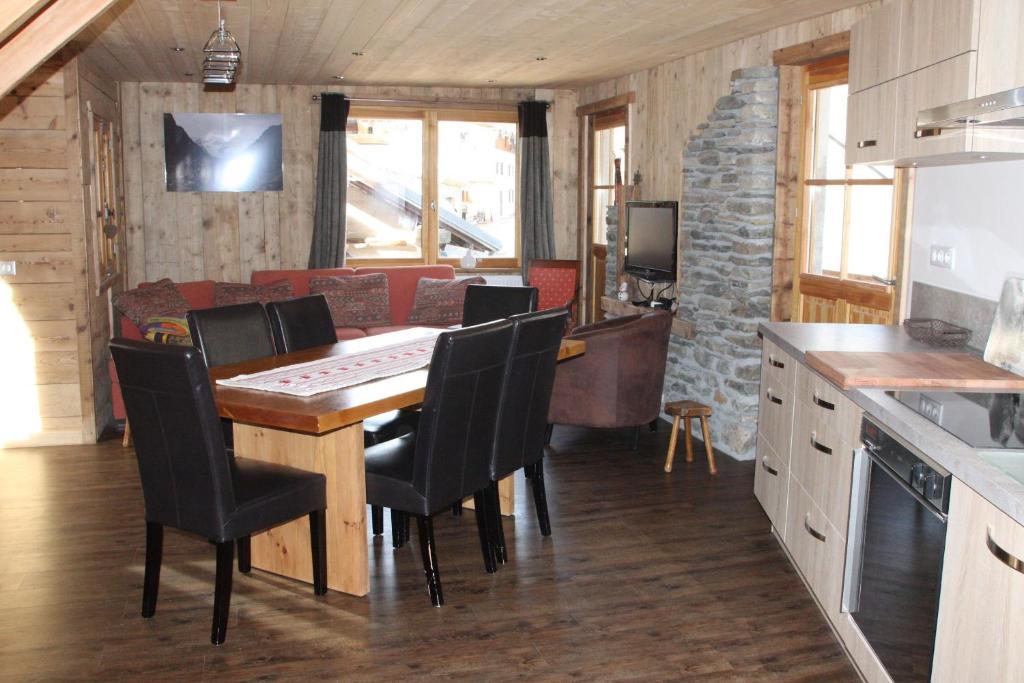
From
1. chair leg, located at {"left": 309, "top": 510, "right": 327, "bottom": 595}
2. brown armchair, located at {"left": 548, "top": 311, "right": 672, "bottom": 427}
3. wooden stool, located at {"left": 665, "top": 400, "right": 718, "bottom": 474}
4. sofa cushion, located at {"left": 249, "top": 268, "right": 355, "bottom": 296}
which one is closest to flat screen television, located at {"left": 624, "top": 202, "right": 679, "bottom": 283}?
brown armchair, located at {"left": 548, "top": 311, "right": 672, "bottom": 427}

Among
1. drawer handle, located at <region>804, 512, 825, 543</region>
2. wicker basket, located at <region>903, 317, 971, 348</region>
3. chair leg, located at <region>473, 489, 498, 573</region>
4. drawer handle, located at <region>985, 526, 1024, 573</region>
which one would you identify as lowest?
chair leg, located at <region>473, 489, 498, 573</region>

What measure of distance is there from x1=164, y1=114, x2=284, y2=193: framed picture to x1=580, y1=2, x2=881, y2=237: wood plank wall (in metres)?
2.91

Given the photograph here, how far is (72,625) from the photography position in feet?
10.9

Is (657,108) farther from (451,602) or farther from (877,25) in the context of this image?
(451,602)

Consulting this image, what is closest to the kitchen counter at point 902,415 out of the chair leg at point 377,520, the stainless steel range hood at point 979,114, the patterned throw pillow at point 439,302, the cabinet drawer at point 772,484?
the cabinet drawer at point 772,484

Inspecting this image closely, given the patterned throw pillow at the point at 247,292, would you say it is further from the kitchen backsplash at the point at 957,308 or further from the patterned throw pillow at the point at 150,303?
the kitchen backsplash at the point at 957,308

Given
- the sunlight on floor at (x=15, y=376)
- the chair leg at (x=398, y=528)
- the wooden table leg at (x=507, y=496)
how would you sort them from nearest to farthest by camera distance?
1. the chair leg at (x=398, y=528)
2. the wooden table leg at (x=507, y=496)
3. the sunlight on floor at (x=15, y=376)

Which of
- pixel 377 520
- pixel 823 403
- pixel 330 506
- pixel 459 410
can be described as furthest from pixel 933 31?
pixel 377 520

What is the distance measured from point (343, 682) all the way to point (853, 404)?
180cm

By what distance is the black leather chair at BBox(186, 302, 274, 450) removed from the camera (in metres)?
4.09

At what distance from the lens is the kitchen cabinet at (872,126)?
3.56 metres

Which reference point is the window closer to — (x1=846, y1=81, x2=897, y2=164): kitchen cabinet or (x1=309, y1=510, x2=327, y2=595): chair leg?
(x1=846, y1=81, x2=897, y2=164): kitchen cabinet

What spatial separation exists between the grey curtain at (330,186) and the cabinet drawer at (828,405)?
17.4ft

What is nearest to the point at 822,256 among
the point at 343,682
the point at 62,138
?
the point at 343,682
